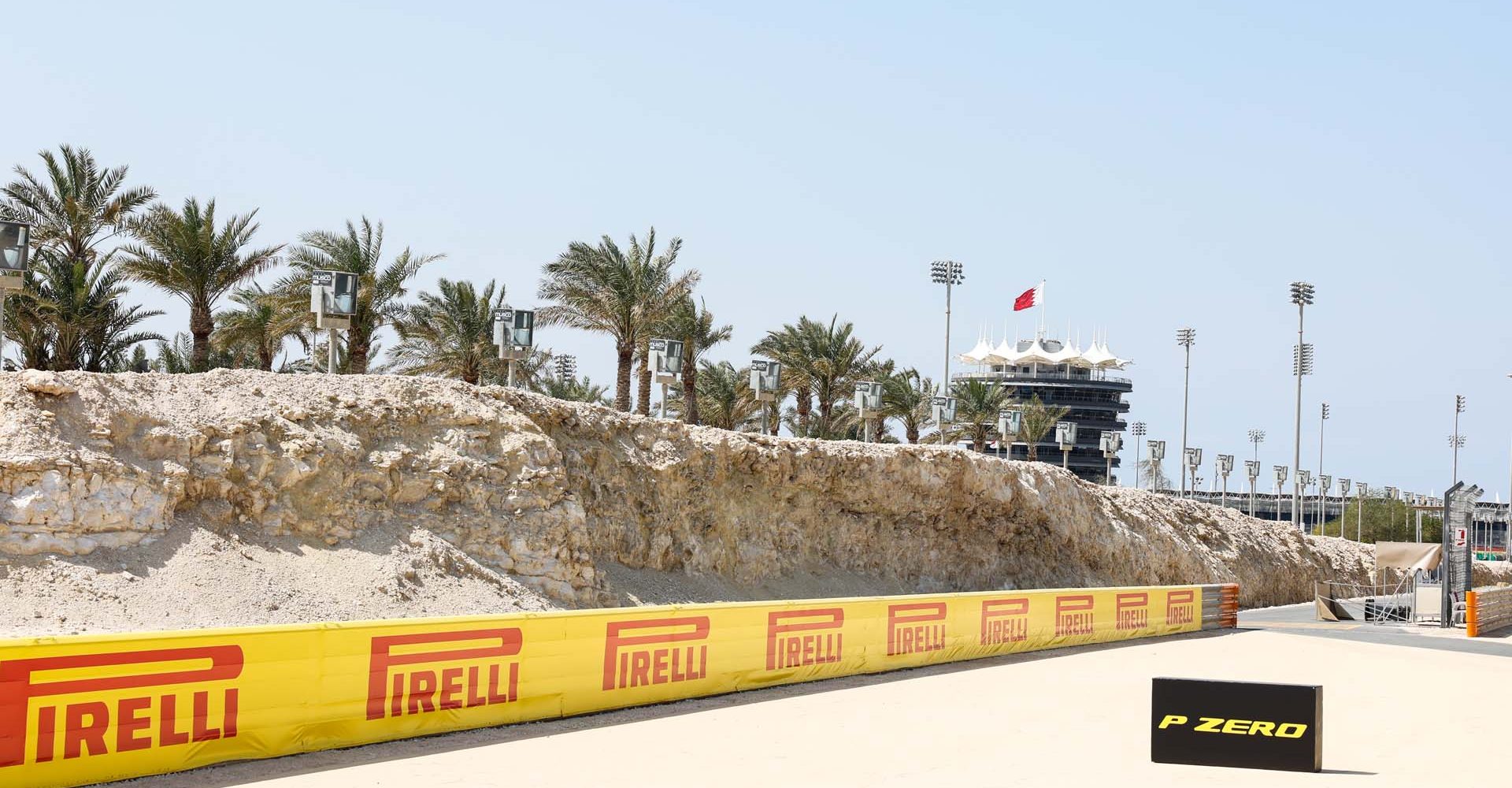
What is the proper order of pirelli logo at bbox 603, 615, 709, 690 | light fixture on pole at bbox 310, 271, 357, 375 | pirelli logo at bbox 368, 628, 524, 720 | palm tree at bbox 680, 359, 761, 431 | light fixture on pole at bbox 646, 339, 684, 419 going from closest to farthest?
pirelli logo at bbox 368, 628, 524, 720, pirelli logo at bbox 603, 615, 709, 690, light fixture on pole at bbox 310, 271, 357, 375, light fixture on pole at bbox 646, 339, 684, 419, palm tree at bbox 680, 359, 761, 431

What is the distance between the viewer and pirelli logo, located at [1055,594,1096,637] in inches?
1073

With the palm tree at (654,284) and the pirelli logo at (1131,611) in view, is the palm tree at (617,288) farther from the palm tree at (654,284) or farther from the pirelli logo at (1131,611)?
the pirelli logo at (1131,611)

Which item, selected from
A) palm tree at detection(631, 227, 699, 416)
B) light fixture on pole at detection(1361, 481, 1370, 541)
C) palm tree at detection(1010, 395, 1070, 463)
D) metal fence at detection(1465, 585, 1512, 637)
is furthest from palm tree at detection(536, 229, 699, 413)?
light fixture on pole at detection(1361, 481, 1370, 541)

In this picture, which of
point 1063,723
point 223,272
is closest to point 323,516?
point 223,272

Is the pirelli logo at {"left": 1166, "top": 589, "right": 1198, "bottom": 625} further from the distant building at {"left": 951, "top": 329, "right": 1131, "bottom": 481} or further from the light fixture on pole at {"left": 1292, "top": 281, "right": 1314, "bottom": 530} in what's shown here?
the distant building at {"left": 951, "top": 329, "right": 1131, "bottom": 481}

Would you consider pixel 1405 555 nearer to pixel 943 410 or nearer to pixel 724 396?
pixel 943 410

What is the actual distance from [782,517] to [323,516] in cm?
1515

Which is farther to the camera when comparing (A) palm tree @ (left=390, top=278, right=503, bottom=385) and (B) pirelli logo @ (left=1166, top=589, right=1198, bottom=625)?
(A) palm tree @ (left=390, top=278, right=503, bottom=385)

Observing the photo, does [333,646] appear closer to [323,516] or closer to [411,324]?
[323,516]

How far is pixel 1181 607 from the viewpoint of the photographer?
108 feet

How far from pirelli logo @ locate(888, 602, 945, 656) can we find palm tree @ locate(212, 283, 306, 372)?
25521 mm

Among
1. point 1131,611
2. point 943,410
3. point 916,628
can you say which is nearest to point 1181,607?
point 1131,611

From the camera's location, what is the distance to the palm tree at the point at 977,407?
231 feet

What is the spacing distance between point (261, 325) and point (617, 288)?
12702 mm
